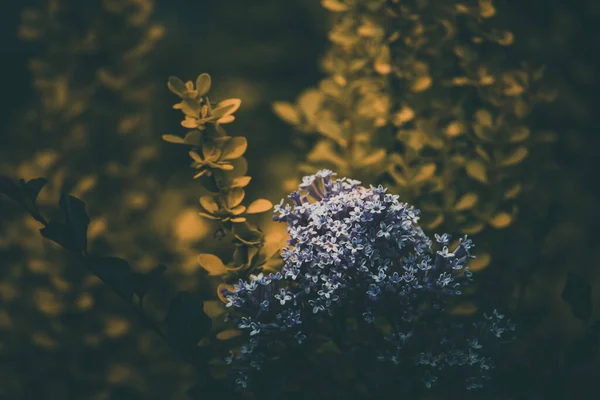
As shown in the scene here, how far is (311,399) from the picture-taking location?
76cm

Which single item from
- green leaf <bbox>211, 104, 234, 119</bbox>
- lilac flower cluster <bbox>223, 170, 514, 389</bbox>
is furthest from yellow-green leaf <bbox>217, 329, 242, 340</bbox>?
green leaf <bbox>211, 104, 234, 119</bbox>

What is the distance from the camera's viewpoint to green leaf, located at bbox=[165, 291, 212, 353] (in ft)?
2.31

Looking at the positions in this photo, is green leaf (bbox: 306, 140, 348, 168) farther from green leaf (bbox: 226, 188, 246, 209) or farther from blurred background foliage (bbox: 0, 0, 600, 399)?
green leaf (bbox: 226, 188, 246, 209)

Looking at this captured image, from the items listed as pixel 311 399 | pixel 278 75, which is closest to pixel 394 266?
pixel 311 399

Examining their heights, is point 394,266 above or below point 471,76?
below

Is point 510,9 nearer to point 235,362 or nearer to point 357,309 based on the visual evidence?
point 357,309

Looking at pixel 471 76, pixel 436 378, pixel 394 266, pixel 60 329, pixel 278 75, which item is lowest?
pixel 436 378

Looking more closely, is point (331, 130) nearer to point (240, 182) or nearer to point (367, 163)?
point (367, 163)

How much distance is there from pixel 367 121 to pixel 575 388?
49 centimetres

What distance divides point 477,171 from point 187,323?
1.52ft

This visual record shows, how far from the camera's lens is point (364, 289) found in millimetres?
697

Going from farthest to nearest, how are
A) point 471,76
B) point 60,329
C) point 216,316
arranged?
point 60,329
point 471,76
point 216,316

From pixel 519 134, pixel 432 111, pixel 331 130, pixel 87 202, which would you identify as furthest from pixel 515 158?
pixel 87 202

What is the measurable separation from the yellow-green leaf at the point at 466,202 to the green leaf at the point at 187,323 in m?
0.40
